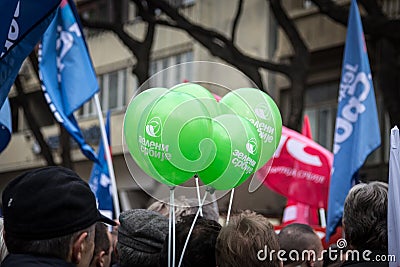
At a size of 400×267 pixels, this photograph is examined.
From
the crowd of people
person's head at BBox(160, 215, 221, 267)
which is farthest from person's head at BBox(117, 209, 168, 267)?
person's head at BBox(160, 215, 221, 267)

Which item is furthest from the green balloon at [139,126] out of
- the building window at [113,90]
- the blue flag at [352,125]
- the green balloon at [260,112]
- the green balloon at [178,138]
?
the building window at [113,90]

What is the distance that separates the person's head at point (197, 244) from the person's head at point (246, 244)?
0.15 meters

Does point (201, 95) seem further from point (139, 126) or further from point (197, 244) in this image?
point (197, 244)

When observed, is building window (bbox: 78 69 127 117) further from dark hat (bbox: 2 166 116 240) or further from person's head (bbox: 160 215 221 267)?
dark hat (bbox: 2 166 116 240)

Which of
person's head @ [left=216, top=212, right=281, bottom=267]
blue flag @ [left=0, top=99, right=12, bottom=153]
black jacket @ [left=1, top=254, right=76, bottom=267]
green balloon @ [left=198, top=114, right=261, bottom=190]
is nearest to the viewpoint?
black jacket @ [left=1, top=254, right=76, bottom=267]

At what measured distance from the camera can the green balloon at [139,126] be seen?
356 centimetres

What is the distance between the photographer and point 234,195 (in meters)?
3.86

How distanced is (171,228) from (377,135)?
342cm

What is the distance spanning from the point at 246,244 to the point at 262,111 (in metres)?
0.87

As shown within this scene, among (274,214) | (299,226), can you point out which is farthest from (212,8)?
(299,226)

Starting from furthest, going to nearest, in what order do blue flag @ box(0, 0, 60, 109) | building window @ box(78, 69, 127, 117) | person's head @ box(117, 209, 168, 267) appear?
building window @ box(78, 69, 127, 117), blue flag @ box(0, 0, 60, 109), person's head @ box(117, 209, 168, 267)

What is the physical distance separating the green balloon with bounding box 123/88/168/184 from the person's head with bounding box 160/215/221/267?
30cm

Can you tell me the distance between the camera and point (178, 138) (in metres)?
3.47

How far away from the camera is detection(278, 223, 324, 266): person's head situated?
4.32 metres
